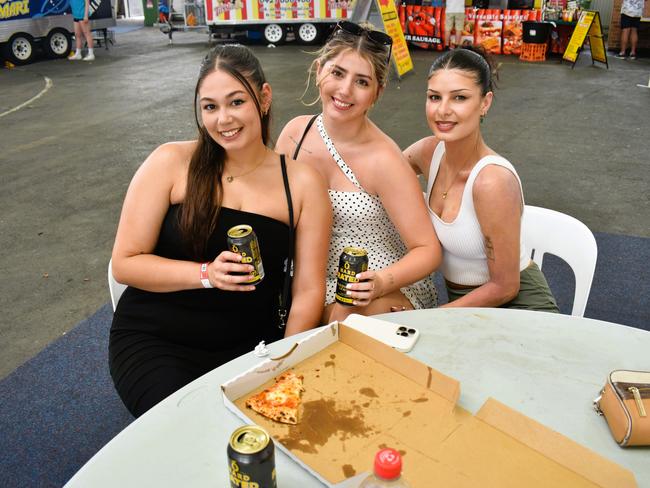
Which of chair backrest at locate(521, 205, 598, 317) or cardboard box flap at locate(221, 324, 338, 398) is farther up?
cardboard box flap at locate(221, 324, 338, 398)

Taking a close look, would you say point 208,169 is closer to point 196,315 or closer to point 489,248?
point 196,315

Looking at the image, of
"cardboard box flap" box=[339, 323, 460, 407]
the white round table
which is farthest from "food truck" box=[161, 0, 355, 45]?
"cardboard box flap" box=[339, 323, 460, 407]

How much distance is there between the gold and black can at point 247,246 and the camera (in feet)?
4.85

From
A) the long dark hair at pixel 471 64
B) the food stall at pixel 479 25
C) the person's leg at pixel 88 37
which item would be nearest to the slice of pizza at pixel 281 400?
the long dark hair at pixel 471 64

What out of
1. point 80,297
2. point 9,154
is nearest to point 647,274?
point 80,297

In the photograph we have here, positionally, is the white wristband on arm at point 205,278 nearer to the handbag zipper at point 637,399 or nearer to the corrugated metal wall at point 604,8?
the handbag zipper at point 637,399

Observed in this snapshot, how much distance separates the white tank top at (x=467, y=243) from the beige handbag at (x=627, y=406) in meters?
0.78

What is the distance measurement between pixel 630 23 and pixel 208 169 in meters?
11.0

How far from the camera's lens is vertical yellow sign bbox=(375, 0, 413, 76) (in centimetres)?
856

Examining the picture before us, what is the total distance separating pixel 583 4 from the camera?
11.5 meters

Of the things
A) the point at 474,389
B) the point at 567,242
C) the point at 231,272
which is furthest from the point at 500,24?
the point at 474,389

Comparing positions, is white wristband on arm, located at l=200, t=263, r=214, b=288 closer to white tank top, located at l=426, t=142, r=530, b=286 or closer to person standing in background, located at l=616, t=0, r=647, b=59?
white tank top, located at l=426, t=142, r=530, b=286

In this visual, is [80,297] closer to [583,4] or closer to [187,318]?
[187,318]

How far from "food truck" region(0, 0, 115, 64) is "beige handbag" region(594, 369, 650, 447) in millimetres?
10960
